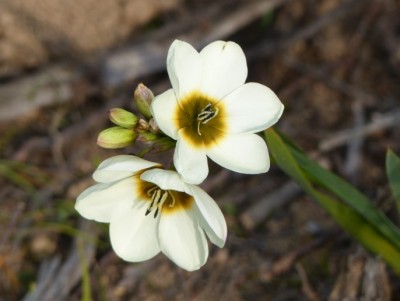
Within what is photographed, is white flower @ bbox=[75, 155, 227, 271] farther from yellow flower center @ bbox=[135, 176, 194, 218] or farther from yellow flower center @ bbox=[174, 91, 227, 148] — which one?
yellow flower center @ bbox=[174, 91, 227, 148]

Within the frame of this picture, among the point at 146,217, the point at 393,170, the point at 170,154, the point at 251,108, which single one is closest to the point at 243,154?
the point at 251,108

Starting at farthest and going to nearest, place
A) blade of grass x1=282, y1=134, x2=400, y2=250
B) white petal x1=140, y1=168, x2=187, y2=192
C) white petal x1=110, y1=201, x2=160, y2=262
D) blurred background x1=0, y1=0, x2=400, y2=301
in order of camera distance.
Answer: blurred background x1=0, y1=0, x2=400, y2=301 → blade of grass x1=282, y1=134, x2=400, y2=250 → white petal x1=110, y1=201, x2=160, y2=262 → white petal x1=140, y1=168, x2=187, y2=192

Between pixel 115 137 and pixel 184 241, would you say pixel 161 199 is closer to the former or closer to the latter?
pixel 184 241

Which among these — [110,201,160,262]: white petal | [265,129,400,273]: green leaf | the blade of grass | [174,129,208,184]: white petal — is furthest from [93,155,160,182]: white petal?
the blade of grass

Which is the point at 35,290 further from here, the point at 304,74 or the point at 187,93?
the point at 304,74

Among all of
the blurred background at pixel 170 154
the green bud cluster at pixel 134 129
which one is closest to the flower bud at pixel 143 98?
the green bud cluster at pixel 134 129

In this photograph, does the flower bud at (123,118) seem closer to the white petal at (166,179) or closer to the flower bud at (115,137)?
the flower bud at (115,137)

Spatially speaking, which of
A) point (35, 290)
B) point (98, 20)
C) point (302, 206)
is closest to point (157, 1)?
point (98, 20)

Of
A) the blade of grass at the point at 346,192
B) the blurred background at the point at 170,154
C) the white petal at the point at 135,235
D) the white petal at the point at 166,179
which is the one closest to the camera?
the white petal at the point at 166,179
